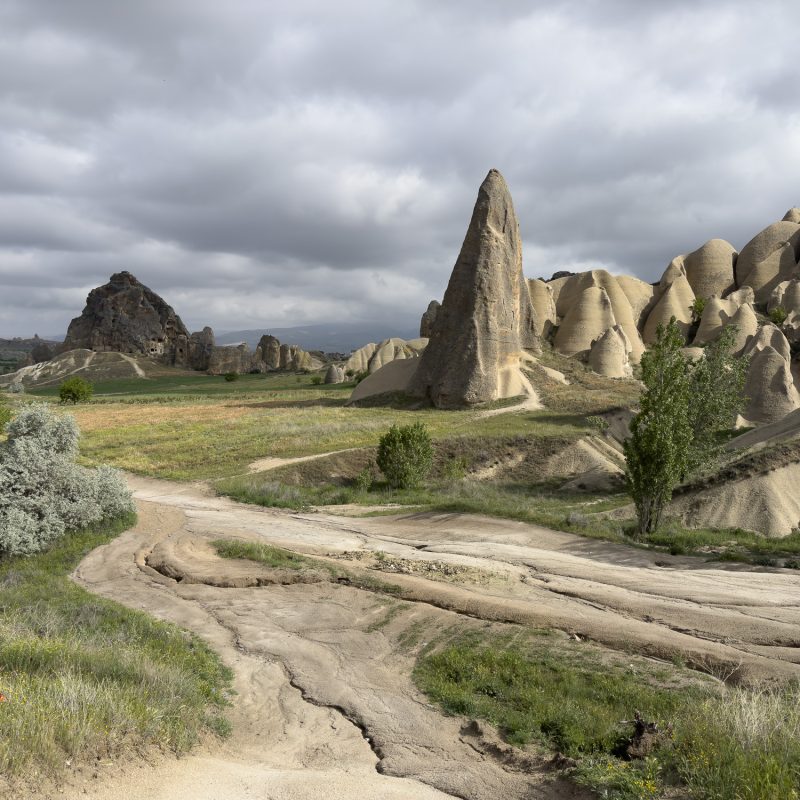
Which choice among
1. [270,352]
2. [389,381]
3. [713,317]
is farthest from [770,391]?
[270,352]

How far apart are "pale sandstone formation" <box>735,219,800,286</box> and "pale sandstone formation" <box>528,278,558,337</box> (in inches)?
1035

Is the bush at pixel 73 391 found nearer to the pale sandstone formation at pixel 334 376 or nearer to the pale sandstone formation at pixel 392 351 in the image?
the pale sandstone formation at pixel 334 376

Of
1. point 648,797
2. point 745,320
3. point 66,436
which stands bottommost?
point 648,797

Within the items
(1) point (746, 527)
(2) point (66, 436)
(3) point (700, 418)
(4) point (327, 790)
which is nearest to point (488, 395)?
(3) point (700, 418)

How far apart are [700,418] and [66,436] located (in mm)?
23984

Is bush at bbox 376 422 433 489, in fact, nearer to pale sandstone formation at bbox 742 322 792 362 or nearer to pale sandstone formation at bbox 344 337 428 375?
pale sandstone formation at bbox 742 322 792 362

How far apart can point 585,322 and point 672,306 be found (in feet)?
49.3

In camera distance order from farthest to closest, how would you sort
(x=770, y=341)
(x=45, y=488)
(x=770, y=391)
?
1. (x=770, y=341)
2. (x=770, y=391)
3. (x=45, y=488)

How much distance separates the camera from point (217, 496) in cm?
2245

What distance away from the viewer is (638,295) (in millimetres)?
77062

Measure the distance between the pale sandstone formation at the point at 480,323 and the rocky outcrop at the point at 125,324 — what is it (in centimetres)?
9209

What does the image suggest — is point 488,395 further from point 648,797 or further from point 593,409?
point 648,797

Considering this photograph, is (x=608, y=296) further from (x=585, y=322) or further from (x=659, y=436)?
(x=659, y=436)

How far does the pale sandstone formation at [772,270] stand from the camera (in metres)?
72.2
